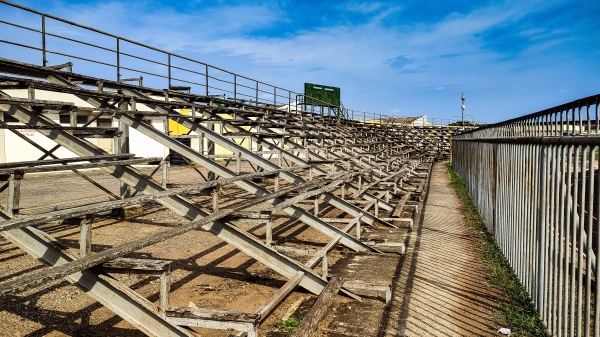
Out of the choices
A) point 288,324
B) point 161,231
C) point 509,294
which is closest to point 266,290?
point 288,324

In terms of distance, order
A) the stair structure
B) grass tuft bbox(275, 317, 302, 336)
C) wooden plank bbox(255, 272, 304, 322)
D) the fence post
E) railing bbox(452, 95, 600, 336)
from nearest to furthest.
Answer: railing bbox(452, 95, 600, 336) < the stair structure < wooden plank bbox(255, 272, 304, 322) < the fence post < grass tuft bbox(275, 317, 302, 336)

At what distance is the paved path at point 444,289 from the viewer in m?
4.40

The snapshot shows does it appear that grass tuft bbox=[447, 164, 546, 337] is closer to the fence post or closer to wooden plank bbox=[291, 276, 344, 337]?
the fence post

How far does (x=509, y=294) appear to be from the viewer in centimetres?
518

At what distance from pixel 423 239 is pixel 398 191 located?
6330 mm

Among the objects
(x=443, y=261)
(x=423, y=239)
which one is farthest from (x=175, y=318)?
(x=423, y=239)

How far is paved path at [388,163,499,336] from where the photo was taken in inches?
173

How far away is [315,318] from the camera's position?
4.23 m

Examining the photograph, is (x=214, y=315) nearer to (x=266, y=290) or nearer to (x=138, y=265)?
(x=138, y=265)

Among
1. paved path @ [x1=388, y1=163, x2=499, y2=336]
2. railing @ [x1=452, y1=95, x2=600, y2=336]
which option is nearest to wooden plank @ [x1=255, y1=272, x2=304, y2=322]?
paved path @ [x1=388, y1=163, x2=499, y2=336]

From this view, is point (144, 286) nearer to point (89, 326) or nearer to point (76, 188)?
point (89, 326)

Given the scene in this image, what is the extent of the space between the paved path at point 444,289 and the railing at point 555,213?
54cm

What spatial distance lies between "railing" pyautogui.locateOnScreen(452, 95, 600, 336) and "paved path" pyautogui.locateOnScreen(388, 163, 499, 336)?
54cm

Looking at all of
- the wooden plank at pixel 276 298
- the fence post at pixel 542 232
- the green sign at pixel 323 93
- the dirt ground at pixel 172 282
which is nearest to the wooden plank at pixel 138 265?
the wooden plank at pixel 276 298
